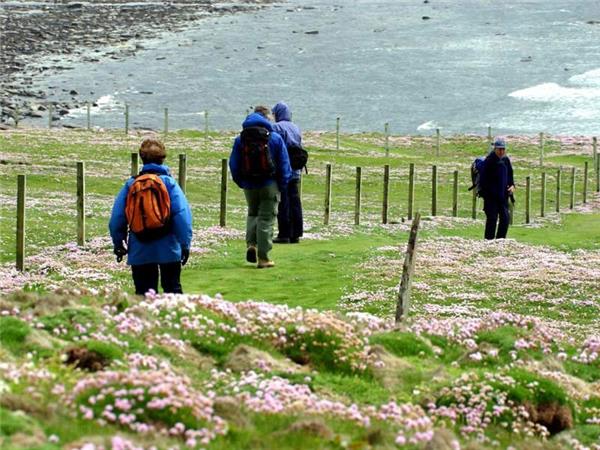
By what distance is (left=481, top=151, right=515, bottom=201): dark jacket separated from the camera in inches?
1200

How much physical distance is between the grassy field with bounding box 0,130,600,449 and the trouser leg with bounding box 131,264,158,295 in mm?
754

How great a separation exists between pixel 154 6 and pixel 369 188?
449ft

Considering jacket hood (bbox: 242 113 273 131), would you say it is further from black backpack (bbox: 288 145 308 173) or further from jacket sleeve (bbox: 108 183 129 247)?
jacket sleeve (bbox: 108 183 129 247)

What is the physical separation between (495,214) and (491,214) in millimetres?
115

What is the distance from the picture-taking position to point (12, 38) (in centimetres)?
14788

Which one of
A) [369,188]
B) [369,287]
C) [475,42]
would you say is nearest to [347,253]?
[369,287]

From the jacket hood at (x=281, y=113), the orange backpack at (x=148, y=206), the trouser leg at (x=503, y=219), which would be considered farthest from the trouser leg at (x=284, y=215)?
the orange backpack at (x=148, y=206)

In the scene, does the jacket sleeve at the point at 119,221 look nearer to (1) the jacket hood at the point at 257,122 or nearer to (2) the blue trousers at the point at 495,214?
(1) the jacket hood at the point at 257,122

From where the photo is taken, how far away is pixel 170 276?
16.5 meters

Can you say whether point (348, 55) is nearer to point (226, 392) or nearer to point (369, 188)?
point (369, 188)

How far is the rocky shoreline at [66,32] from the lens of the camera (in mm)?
110250

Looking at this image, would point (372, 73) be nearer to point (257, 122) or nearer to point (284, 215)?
point (284, 215)

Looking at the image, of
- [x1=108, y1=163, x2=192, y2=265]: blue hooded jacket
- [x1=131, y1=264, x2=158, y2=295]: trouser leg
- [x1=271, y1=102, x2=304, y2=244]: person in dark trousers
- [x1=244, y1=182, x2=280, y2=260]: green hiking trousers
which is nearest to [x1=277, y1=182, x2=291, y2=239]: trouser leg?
[x1=271, y1=102, x2=304, y2=244]: person in dark trousers

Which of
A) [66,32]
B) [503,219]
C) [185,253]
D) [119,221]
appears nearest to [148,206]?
[119,221]
